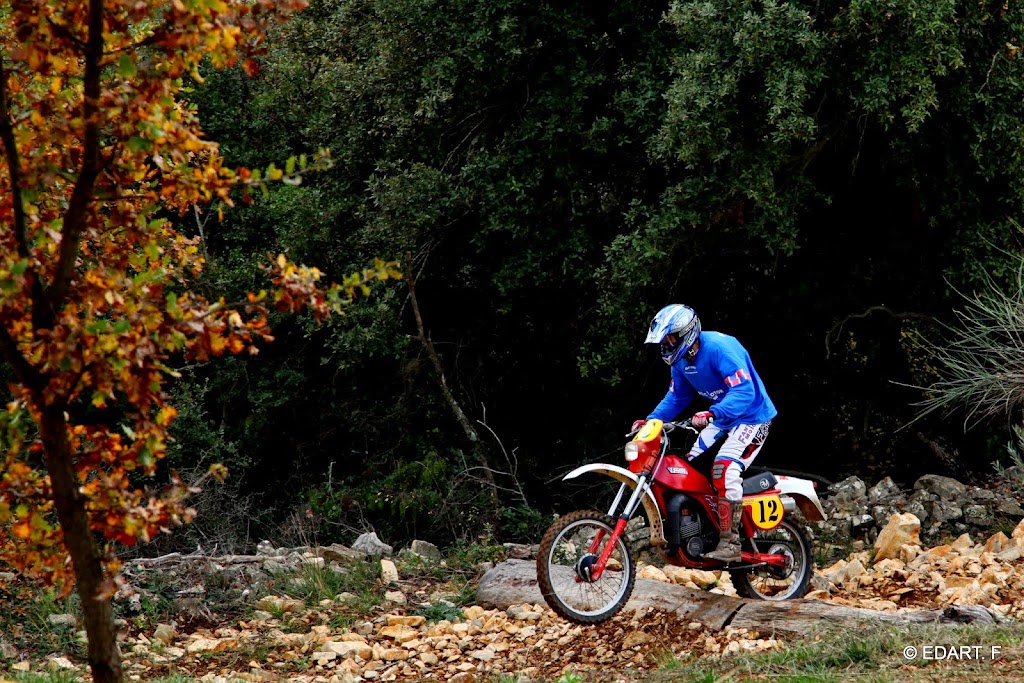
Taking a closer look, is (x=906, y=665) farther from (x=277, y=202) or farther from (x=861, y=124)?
(x=277, y=202)

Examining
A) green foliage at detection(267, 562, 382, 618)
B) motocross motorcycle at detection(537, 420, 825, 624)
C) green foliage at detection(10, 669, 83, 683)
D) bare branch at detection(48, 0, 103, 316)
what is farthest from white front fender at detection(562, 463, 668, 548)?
bare branch at detection(48, 0, 103, 316)

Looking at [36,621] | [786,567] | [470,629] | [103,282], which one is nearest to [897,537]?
[786,567]

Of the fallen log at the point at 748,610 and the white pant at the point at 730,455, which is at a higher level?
the white pant at the point at 730,455

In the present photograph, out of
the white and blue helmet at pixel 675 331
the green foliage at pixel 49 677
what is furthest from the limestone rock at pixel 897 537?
the green foliage at pixel 49 677

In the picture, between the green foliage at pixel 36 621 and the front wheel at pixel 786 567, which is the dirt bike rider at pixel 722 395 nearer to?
the front wheel at pixel 786 567

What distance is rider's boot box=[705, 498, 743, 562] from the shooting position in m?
7.39

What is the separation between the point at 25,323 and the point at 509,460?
397 inches

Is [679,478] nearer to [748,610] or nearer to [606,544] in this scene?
[606,544]

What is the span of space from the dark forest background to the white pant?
3496 mm

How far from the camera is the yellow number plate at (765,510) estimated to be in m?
7.64

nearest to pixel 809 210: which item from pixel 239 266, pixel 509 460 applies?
pixel 509 460

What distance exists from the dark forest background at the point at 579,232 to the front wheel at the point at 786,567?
3231 millimetres

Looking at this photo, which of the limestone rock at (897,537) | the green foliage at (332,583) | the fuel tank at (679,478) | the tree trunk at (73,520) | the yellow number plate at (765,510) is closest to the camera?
the tree trunk at (73,520)

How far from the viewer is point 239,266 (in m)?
13.7
